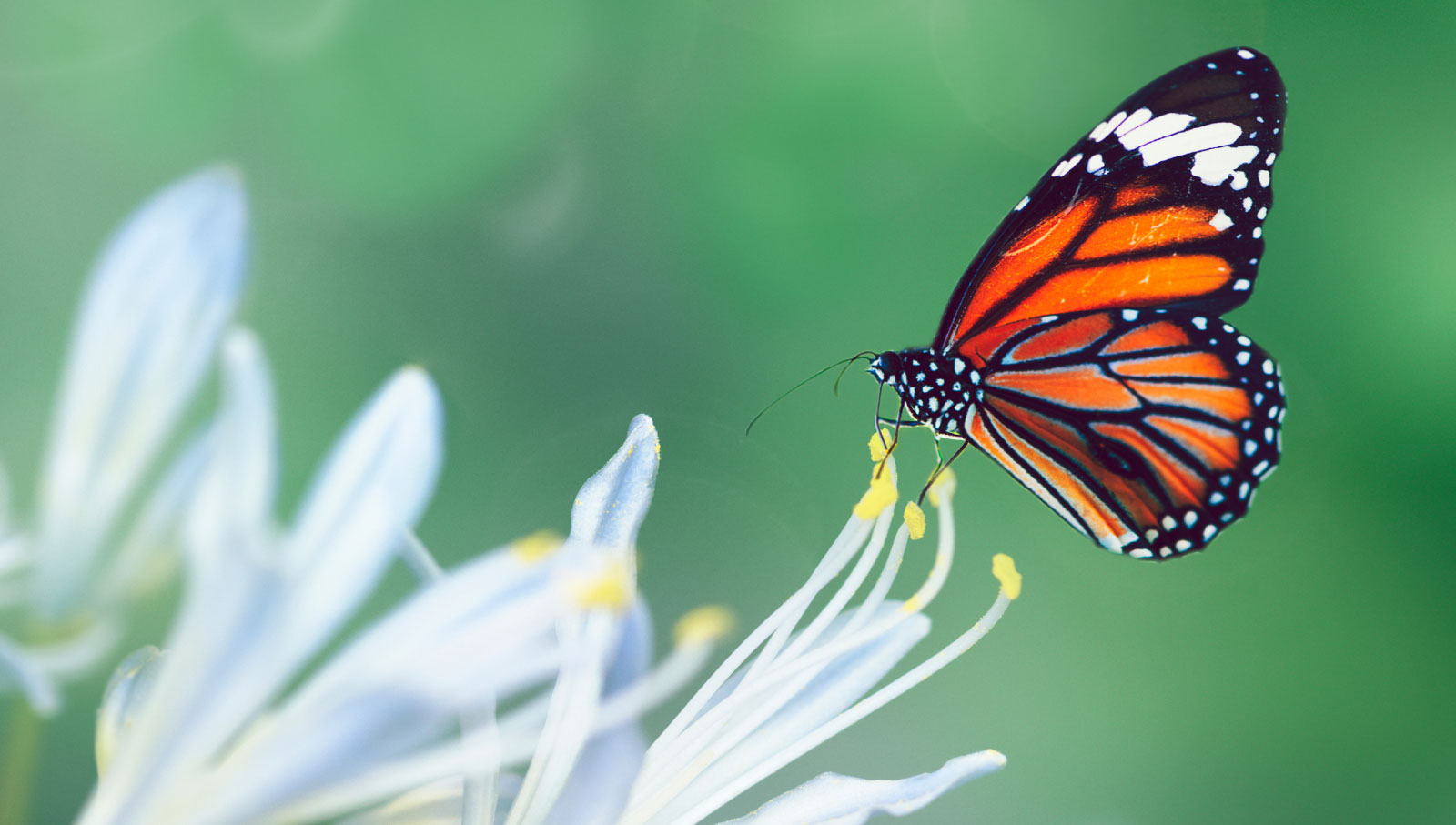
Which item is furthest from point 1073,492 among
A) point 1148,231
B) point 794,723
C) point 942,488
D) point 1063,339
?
point 794,723

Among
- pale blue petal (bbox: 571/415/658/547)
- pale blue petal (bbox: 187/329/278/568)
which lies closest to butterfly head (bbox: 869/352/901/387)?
pale blue petal (bbox: 571/415/658/547)

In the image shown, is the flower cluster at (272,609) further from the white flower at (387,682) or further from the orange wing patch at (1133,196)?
the orange wing patch at (1133,196)

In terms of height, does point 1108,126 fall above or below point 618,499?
above

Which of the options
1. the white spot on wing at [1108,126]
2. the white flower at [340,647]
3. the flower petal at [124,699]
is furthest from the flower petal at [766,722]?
the white spot on wing at [1108,126]

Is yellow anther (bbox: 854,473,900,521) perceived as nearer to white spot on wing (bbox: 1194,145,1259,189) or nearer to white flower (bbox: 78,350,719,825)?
white flower (bbox: 78,350,719,825)

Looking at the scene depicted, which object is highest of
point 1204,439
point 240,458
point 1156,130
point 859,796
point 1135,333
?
point 1156,130

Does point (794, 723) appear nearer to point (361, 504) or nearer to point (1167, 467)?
point (361, 504)
